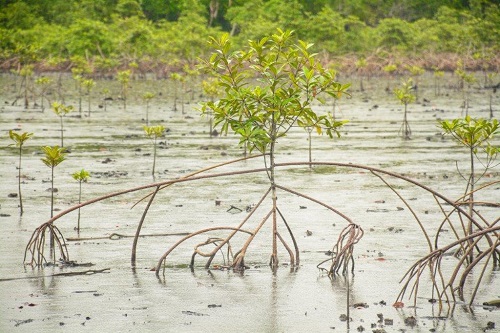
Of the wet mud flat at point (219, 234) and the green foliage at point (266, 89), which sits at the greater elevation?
the green foliage at point (266, 89)

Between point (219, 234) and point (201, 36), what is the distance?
4490cm

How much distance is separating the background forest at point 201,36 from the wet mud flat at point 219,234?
25.4 metres

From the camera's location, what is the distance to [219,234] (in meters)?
10.0

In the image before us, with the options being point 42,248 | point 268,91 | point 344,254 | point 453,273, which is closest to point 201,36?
point 268,91

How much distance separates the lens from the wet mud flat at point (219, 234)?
692 cm

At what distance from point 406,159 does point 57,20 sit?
52113mm

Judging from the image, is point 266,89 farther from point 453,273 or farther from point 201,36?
point 201,36

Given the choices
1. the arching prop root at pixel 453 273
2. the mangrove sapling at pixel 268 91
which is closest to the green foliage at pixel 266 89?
the mangrove sapling at pixel 268 91

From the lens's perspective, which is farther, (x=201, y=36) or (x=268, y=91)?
(x=201, y=36)

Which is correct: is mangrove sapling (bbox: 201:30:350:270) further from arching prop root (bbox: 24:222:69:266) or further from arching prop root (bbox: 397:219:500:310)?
arching prop root (bbox: 24:222:69:266)

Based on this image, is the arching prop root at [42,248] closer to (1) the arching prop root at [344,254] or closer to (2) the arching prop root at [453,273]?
(1) the arching prop root at [344,254]

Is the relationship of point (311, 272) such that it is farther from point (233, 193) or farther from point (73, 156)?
point (73, 156)

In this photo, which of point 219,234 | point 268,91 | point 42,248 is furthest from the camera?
point 219,234

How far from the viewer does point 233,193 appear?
13.0 meters
